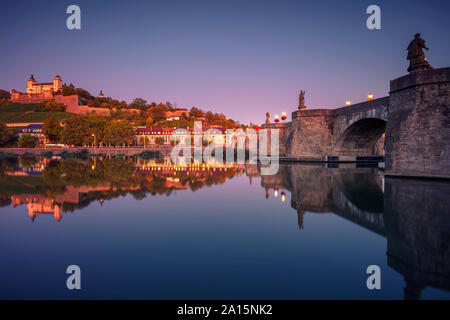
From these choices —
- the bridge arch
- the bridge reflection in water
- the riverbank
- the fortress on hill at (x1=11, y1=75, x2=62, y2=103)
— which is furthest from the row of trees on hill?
the fortress on hill at (x1=11, y1=75, x2=62, y2=103)

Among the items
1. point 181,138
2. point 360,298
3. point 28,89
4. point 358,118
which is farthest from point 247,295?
point 28,89

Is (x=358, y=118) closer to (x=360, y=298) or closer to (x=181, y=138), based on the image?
(x=360, y=298)

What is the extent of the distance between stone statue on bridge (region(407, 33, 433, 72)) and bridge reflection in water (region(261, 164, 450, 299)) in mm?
6174

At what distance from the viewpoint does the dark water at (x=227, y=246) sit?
388 centimetres

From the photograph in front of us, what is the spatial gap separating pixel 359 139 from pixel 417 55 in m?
13.8

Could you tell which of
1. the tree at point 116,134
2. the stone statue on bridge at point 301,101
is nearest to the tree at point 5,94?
the tree at point 116,134

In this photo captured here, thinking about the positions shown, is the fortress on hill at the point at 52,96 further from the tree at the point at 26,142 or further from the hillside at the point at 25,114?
the tree at the point at 26,142

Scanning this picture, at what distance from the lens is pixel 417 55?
1609cm

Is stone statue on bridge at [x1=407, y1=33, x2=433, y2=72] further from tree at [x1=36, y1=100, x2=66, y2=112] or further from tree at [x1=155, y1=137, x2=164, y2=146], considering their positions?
tree at [x1=36, y1=100, x2=66, y2=112]

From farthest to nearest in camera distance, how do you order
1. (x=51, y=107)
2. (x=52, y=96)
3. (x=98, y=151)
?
(x=52, y=96), (x=51, y=107), (x=98, y=151)

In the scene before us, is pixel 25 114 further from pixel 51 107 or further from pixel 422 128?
pixel 422 128

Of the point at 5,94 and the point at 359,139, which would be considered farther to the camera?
the point at 5,94

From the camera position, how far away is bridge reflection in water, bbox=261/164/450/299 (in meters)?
4.34

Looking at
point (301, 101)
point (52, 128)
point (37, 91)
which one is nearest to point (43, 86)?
point (37, 91)
